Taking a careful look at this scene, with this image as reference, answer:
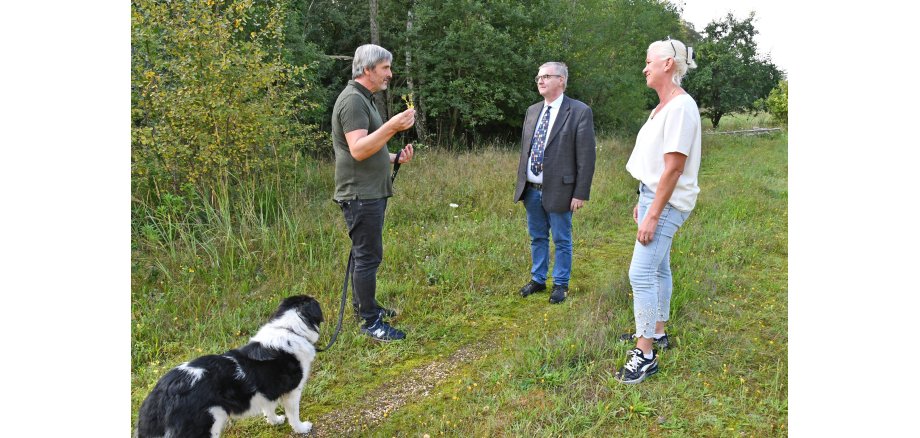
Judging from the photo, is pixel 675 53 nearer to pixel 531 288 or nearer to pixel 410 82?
pixel 531 288

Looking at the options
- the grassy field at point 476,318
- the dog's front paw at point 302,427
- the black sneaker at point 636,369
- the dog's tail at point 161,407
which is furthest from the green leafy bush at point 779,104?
the dog's tail at point 161,407

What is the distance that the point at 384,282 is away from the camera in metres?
4.66

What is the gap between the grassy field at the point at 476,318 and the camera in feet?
9.43

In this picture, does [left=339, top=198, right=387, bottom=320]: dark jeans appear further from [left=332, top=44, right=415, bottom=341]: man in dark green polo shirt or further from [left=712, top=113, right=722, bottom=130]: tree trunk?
[left=712, top=113, right=722, bottom=130]: tree trunk

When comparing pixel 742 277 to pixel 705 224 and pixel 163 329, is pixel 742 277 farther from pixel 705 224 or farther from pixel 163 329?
pixel 163 329

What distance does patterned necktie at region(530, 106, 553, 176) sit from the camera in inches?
173

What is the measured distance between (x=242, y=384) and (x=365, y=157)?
1.50 meters

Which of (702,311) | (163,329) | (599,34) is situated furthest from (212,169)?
(599,34)

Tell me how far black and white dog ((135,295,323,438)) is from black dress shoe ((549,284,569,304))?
7.28 feet

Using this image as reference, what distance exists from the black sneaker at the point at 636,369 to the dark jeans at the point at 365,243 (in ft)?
5.95

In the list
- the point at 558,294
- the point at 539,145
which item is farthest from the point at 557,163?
the point at 558,294

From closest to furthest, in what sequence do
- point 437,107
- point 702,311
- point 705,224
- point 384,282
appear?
point 702,311, point 384,282, point 705,224, point 437,107

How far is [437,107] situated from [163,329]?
11978 mm

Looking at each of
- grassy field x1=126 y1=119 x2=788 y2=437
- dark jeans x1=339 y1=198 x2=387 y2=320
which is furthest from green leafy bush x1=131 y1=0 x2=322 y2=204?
dark jeans x1=339 y1=198 x2=387 y2=320
